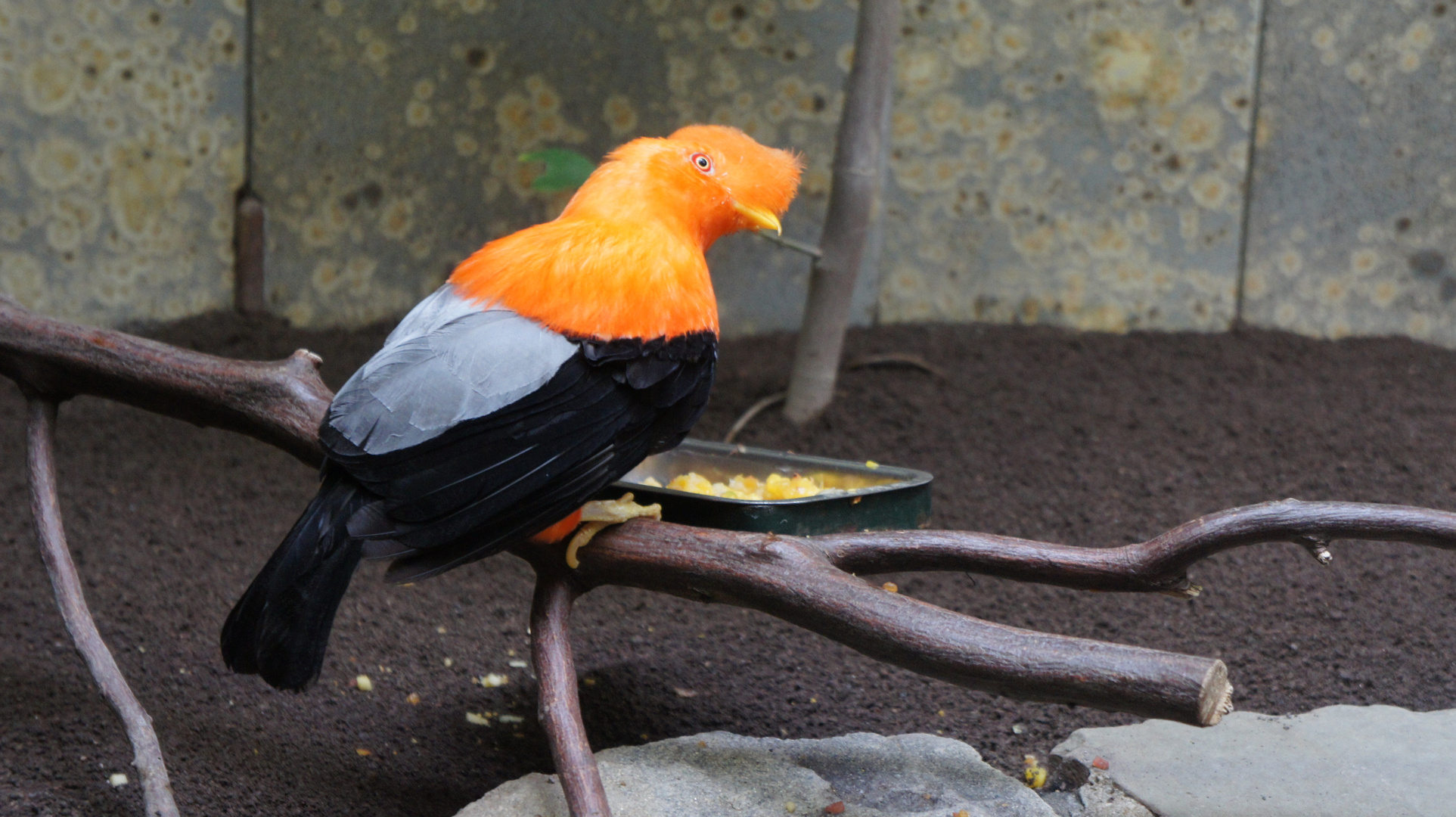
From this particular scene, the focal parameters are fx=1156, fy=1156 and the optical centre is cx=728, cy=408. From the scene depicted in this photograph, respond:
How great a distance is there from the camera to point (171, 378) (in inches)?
82.4

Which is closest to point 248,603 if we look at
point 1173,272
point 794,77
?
point 794,77

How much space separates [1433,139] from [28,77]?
4815mm

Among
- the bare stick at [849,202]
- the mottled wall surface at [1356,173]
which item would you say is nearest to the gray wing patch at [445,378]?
the bare stick at [849,202]

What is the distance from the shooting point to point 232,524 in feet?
10.3

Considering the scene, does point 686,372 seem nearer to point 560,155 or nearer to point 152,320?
point 560,155

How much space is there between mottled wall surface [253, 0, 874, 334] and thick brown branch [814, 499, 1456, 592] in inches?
108

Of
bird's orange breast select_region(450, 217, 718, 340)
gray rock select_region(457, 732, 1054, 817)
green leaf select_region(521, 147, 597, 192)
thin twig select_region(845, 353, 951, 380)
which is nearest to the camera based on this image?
bird's orange breast select_region(450, 217, 718, 340)

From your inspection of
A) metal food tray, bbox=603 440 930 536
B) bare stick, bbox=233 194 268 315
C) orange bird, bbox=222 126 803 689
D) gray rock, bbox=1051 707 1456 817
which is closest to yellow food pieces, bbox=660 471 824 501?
metal food tray, bbox=603 440 930 536

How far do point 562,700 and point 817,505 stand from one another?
64 centimetres

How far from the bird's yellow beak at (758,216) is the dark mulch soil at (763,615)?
3.37 ft

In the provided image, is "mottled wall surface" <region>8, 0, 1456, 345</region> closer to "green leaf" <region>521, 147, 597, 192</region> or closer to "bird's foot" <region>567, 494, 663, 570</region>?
"green leaf" <region>521, 147, 597, 192</region>

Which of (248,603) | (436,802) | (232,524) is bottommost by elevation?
(436,802)

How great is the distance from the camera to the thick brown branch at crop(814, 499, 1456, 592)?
163cm

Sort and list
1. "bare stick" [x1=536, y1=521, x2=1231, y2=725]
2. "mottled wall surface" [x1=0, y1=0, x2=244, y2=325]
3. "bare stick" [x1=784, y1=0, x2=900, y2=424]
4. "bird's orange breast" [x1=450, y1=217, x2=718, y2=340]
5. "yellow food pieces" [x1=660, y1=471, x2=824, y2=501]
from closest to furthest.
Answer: "bare stick" [x1=536, y1=521, x2=1231, y2=725] → "bird's orange breast" [x1=450, y1=217, x2=718, y2=340] → "yellow food pieces" [x1=660, y1=471, x2=824, y2=501] → "bare stick" [x1=784, y1=0, x2=900, y2=424] → "mottled wall surface" [x1=0, y1=0, x2=244, y2=325]
